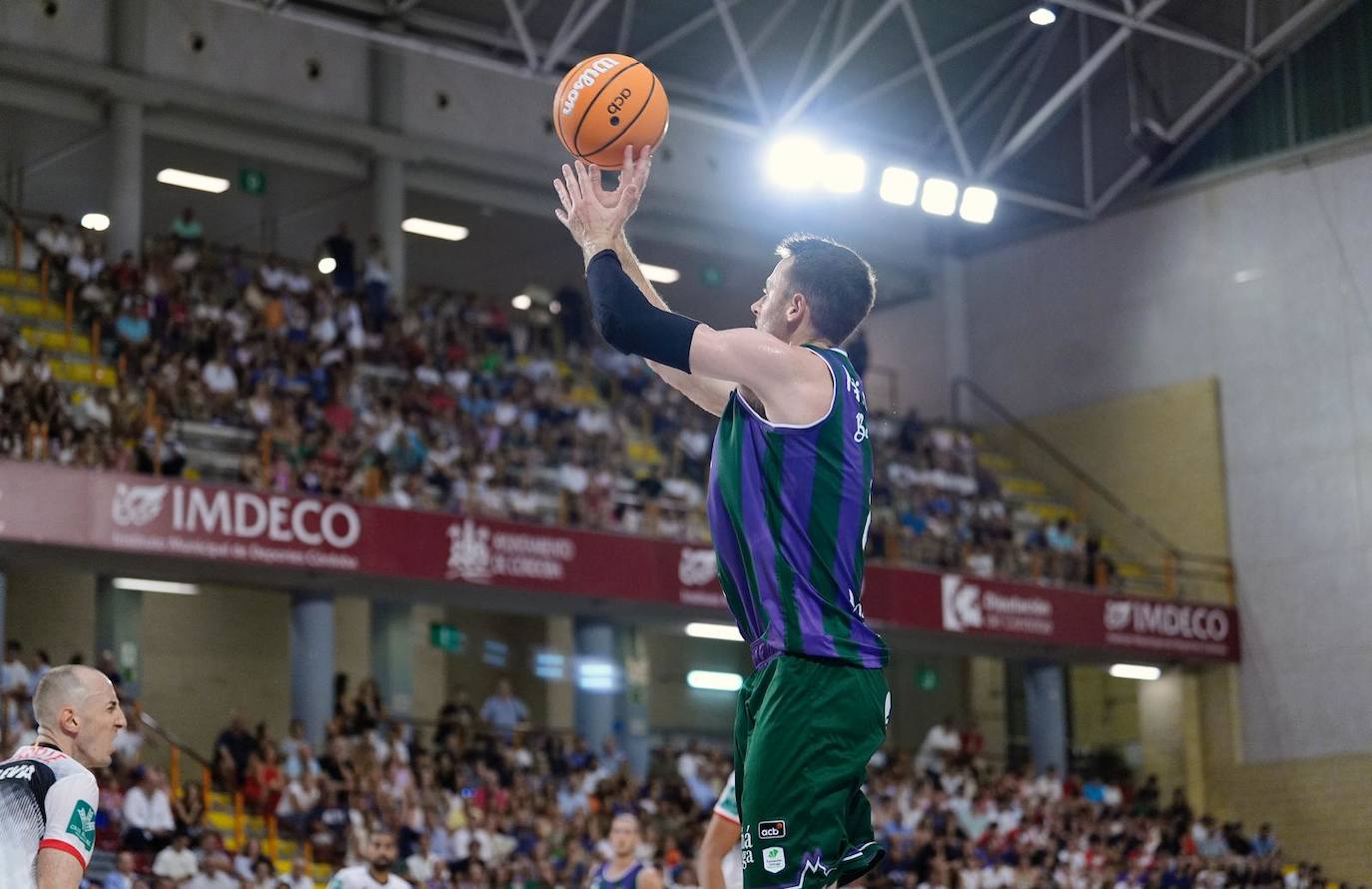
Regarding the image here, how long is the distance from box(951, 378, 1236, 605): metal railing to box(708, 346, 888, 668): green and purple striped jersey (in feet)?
93.9

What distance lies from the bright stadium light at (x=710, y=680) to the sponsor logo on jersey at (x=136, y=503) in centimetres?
1776

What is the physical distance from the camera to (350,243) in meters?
28.7

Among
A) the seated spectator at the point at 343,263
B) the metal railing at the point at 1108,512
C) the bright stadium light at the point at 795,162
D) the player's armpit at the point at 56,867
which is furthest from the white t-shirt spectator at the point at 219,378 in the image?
the player's armpit at the point at 56,867

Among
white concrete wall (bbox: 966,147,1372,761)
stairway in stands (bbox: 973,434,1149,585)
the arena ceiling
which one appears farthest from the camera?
stairway in stands (bbox: 973,434,1149,585)

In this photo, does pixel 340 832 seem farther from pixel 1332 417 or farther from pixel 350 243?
pixel 1332 417

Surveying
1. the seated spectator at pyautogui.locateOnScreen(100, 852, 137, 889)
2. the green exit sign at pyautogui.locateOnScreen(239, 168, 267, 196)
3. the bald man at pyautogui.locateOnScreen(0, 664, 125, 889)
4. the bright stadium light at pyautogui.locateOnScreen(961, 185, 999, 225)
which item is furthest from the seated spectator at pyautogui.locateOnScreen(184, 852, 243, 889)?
the bright stadium light at pyautogui.locateOnScreen(961, 185, 999, 225)

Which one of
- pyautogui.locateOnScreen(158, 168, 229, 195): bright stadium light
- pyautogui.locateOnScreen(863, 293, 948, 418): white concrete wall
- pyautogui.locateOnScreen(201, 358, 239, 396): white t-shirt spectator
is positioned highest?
pyautogui.locateOnScreen(158, 168, 229, 195): bright stadium light

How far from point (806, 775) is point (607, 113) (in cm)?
239

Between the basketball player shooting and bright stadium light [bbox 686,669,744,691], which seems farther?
bright stadium light [bbox 686,669,744,691]

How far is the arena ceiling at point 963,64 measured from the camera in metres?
29.5

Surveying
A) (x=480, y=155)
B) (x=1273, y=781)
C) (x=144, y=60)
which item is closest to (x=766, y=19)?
(x=480, y=155)

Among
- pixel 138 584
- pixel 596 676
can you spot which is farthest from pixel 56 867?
pixel 596 676

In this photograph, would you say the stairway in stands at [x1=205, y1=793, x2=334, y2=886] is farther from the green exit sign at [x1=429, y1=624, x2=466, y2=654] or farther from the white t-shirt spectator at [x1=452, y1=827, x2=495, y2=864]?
the green exit sign at [x1=429, y1=624, x2=466, y2=654]

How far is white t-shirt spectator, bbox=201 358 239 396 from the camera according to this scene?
24.6 metres
